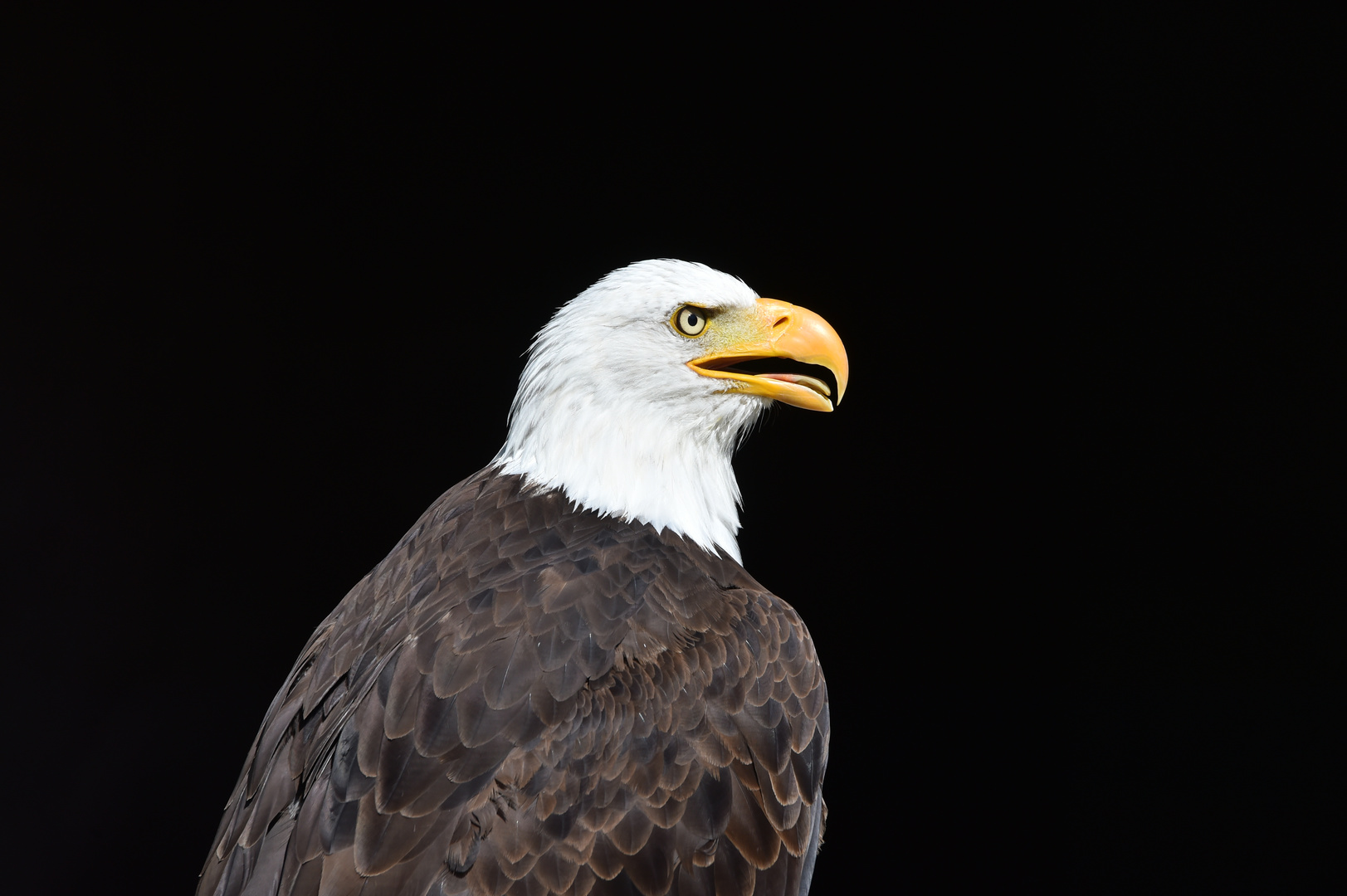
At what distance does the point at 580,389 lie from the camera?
7.25 ft

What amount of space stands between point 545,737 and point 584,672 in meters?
0.14

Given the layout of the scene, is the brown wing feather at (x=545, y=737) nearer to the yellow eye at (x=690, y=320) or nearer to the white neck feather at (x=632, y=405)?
the white neck feather at (x=632, y=405)

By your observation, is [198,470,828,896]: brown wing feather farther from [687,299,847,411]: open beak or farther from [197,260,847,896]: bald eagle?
[687,299,847,411]: open beak

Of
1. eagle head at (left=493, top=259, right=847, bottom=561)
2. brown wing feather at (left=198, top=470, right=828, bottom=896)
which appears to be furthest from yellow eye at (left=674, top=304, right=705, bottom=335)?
brown wing feather at (left=198, top=470, right=828, bottom=896)

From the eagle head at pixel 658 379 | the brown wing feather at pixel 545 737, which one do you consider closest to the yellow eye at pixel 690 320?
the eagle head at pixel 658 379

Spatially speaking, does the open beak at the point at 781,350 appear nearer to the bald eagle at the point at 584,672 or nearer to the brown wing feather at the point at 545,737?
the bald eagle at the point at 584,672

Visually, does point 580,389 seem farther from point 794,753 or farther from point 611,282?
point 794,753

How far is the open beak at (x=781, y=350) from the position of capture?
217cm

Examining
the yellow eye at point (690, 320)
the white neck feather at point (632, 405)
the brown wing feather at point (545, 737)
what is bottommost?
the brown wing feather at point (545, 737)

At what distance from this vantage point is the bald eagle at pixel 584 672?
169 cm

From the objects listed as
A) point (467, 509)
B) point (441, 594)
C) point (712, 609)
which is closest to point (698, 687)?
point (712, 609)

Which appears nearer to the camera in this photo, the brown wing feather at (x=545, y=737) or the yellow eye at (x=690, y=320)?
the brown wing feather at (x=545, y=737)

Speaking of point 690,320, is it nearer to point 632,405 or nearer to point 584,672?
point 632,405

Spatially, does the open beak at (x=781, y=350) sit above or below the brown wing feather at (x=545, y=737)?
above
